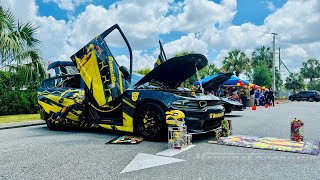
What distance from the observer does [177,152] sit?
516 cm

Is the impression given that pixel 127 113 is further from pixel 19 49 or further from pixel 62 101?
pixel 19 49

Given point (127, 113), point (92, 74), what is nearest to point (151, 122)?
point (127, 113)


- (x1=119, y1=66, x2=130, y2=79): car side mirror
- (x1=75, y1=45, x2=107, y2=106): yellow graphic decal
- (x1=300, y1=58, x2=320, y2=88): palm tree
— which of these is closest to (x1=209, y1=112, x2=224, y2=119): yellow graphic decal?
(x1=119, y1=66, x2=130, y2=79): car side mirror

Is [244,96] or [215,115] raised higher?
[244,96]

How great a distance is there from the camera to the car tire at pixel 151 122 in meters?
5.96

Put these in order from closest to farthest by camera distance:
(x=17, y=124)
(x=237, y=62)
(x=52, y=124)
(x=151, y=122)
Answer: (x=151, y=122)
(x=52, y=124)
(x=17, y=124)
(x=237, y=62)

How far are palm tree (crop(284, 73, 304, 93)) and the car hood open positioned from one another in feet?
189

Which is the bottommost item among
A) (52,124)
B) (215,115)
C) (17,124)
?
(17,124)

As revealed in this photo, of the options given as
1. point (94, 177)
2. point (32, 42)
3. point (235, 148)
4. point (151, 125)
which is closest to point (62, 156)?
point (94, 177)

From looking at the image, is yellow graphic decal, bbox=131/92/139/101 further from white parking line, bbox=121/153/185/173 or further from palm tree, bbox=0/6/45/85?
palm tree, bbox=0/6/45/85

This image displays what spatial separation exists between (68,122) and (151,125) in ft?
8.69

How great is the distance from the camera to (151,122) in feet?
A: 20.3

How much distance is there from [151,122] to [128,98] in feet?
2.47

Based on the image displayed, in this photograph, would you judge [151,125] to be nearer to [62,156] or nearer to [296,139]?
[62,156]
